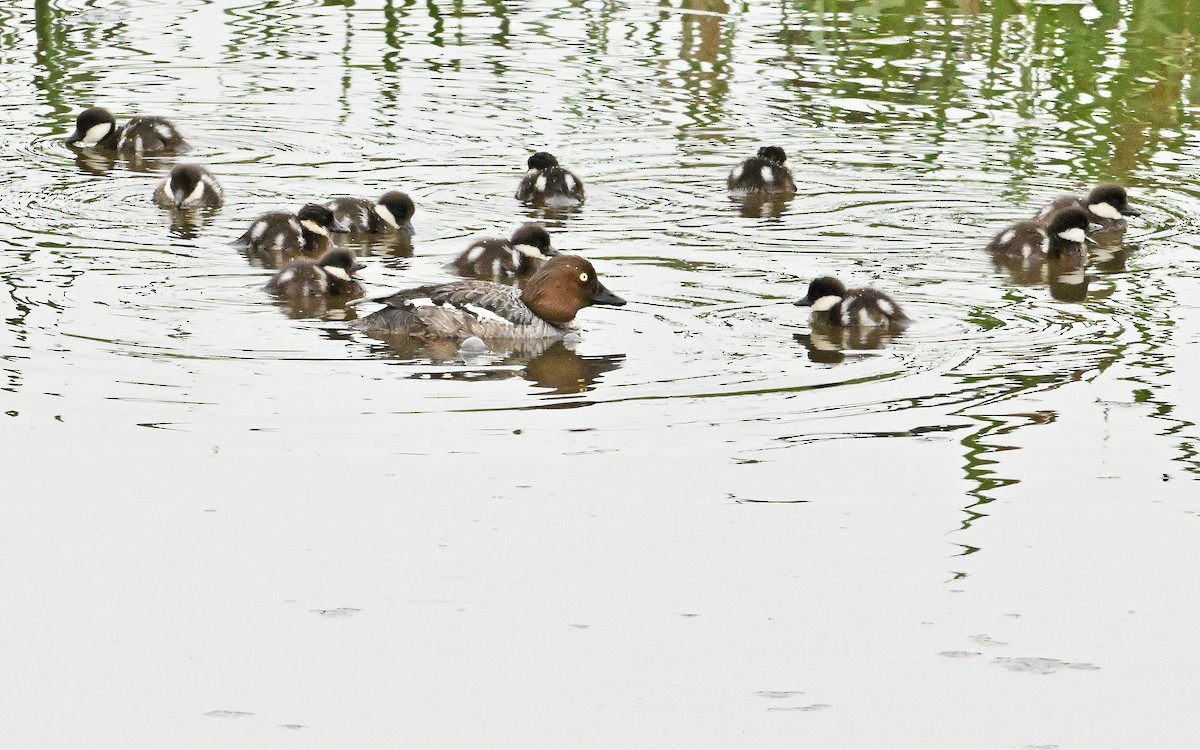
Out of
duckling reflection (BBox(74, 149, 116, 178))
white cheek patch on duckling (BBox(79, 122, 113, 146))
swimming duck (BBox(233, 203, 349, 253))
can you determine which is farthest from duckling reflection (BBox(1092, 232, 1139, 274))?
white cheek patch on duckling (BBox(79, 122, 113, 146))

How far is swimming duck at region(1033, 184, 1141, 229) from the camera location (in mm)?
9922

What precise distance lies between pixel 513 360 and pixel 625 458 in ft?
5.70

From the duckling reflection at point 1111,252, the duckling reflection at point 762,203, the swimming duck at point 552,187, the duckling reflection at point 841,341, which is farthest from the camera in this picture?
the swimming duck at point 552,187

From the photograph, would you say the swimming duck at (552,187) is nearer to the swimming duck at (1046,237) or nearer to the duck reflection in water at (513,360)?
the swimming duck at (1046,237)

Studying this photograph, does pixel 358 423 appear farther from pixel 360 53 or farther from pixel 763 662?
pixel 360 53

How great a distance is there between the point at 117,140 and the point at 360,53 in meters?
3.11

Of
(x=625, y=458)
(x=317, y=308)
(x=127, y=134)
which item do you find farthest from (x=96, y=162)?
(x=625, y=458)

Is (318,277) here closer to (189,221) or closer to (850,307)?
(189,221)

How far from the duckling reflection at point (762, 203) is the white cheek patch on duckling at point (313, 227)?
2155mm

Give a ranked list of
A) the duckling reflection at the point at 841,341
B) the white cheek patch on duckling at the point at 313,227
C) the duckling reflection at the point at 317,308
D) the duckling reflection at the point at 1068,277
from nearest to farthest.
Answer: the duckling reflection at the point at 841,341 → the duckling reflection at the point at 317,308 → the duckling reflection at the point at 1068,277 → the white cheek patch on duckling at the point at 313,227

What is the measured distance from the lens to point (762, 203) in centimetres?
1043

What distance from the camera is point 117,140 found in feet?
39.6

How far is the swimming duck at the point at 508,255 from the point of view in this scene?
30.1 feet

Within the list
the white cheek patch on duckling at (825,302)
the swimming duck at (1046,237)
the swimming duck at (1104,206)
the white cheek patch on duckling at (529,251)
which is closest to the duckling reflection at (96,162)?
the white cheek patch on duckling at (529,251)
